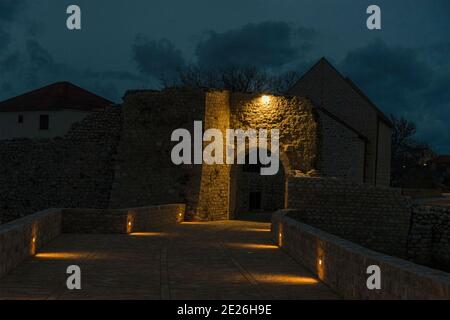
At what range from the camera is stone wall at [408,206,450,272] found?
82.4 feet

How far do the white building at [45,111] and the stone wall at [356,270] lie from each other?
3582 centimetres

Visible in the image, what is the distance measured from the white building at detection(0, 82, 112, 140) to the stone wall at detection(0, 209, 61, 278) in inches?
1243

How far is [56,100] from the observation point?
160ft

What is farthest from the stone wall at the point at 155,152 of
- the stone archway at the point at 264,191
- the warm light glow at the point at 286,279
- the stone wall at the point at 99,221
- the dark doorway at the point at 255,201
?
the warm light glow at the point at 286,279

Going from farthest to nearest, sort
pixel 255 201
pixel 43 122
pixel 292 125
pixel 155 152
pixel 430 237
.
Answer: pixel 43 122 < pixel 255 201 < pixel 292 125 < pixel 155 152 < pixel 430 237

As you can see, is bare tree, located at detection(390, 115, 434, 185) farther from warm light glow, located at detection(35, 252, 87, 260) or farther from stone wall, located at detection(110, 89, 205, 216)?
warm light glow, located at detection(35, 252, 87, 260)

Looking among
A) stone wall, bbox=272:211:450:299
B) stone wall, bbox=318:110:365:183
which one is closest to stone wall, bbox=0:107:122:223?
stone wall, bbox=318:110:365:183

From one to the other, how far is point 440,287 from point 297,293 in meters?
3.55

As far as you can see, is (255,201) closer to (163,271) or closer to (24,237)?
(24,237)

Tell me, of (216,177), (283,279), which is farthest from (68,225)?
(283,279)

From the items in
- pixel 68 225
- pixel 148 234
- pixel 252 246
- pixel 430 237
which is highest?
pixel 68 225

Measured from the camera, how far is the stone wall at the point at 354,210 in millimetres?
23547

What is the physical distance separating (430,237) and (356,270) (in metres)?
17.8
